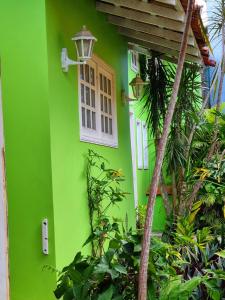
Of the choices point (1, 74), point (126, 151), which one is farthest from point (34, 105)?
point (126, 151)

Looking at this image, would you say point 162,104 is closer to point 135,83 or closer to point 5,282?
point 135,83

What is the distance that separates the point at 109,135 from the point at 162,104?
→ 190cm

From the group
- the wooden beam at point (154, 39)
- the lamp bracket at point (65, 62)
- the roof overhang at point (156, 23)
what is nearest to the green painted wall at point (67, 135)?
the lamp bracket at point (65, 62)

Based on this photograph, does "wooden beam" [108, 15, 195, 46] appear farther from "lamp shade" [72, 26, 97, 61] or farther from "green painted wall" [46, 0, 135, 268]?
"lamp shade" [72, 26, 97, 61]

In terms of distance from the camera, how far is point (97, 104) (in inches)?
254

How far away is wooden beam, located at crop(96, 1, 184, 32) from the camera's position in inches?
237

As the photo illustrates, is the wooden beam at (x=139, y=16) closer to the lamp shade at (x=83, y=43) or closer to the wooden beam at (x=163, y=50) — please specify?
the lamp shade at (x=83, y=43)

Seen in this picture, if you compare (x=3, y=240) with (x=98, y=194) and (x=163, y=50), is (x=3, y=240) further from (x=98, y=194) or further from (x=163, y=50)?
(x=163, y=50)

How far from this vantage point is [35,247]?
177 inches

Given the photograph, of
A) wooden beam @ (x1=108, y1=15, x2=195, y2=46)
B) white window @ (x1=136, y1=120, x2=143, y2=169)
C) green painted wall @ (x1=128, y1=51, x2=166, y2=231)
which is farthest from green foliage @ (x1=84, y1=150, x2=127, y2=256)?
white window @ (x1=136, y1=120, x2=143, y2=169)

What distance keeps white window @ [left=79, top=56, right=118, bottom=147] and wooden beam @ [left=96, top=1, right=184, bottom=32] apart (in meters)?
0.69

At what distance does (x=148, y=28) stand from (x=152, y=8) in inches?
37.5

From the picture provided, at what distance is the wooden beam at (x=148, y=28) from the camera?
6527 millimetres

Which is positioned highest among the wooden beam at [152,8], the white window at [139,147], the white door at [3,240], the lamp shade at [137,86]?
the wooden beam at [152,8]
